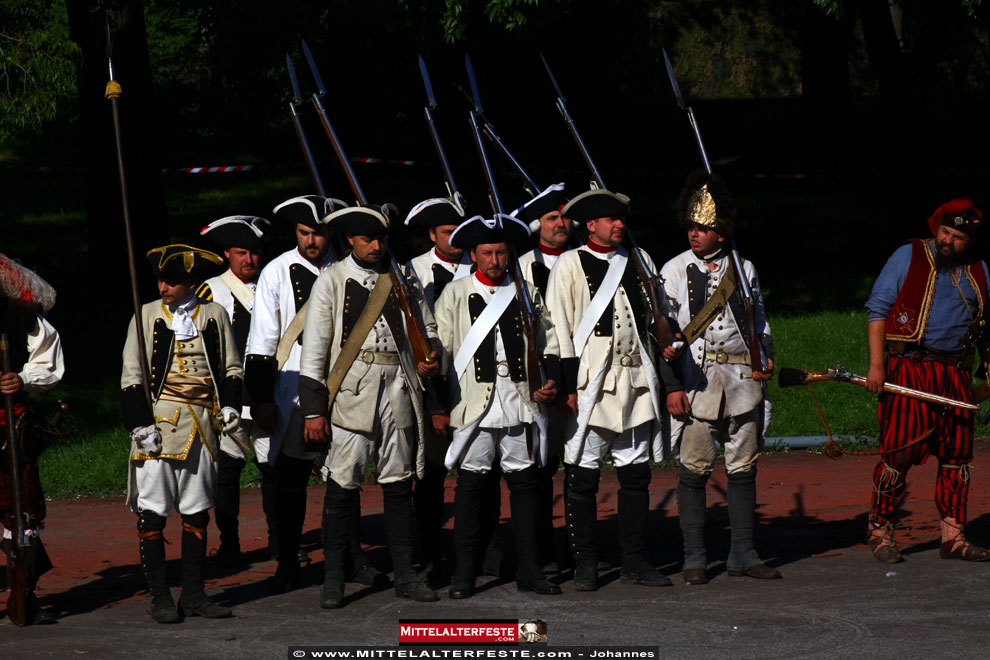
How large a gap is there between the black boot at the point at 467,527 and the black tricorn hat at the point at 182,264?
1.70 metres

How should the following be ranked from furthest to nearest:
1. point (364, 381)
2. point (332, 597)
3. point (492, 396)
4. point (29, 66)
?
1. point (29, 66)
2. point (492, 396)
3. point (364, 381)
4. point (332, 597)

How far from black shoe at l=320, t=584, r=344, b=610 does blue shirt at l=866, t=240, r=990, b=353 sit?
3367 millimetres

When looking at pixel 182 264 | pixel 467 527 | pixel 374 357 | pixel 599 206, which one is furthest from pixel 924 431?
pixel 182 264

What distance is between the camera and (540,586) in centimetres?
742

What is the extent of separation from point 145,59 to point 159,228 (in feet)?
6.48

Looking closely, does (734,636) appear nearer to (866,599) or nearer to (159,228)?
(866,599)

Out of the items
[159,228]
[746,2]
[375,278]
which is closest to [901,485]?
[375,278]

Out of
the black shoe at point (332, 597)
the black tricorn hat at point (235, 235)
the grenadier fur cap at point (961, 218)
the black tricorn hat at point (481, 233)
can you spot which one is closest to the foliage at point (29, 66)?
the black tricorn hat at point (235, 235)

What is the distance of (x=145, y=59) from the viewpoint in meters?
16.5

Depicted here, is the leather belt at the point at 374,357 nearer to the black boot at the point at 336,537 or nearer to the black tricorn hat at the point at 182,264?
the black boot at the point at 336,537

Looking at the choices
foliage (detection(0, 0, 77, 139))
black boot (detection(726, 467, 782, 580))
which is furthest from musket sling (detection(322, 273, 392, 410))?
foliage (detection(0, 0, 77, 139))

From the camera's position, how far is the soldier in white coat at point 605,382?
24.8 ft

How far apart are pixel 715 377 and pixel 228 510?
118 inches

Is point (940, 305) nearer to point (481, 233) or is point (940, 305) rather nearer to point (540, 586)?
point (481, 233)
